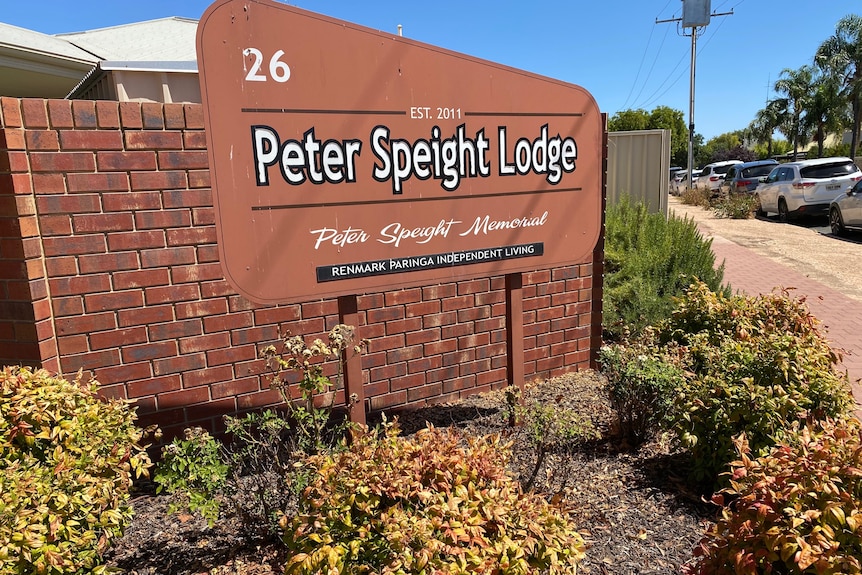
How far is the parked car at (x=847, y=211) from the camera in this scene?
12.5m

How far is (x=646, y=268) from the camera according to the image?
604 cm

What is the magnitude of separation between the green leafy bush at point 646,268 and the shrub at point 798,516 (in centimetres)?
337

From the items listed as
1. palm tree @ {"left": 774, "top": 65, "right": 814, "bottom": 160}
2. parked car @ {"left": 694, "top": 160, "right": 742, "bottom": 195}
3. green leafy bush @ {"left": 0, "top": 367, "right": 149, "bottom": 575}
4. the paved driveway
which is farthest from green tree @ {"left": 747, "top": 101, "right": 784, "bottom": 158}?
green leafy bush @ {"left": 0, "top": 367, "right": 149, "bottom": 575}

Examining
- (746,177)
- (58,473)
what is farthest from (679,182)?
(58,473)

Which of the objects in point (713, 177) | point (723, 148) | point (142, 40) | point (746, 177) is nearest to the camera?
point (142, 40)

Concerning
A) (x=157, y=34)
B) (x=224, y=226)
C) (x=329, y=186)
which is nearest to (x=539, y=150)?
(x=329, y=186)

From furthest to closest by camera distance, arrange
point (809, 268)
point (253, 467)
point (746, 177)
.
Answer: point (746, 177)
point (809, 268)
point (253, 467)

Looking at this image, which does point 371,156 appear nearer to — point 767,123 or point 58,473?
point 58,473

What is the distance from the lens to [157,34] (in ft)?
23.0

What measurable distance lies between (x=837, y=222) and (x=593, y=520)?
13.8 metres

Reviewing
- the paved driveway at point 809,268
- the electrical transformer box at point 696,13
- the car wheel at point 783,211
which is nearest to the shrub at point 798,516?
the paved driveway at point 809,268

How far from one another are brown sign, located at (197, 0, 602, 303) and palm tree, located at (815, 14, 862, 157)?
142 feet

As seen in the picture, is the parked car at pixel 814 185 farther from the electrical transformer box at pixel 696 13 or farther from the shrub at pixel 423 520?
the shrub at pixel 423 520

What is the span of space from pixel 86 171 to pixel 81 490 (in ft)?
5.66
